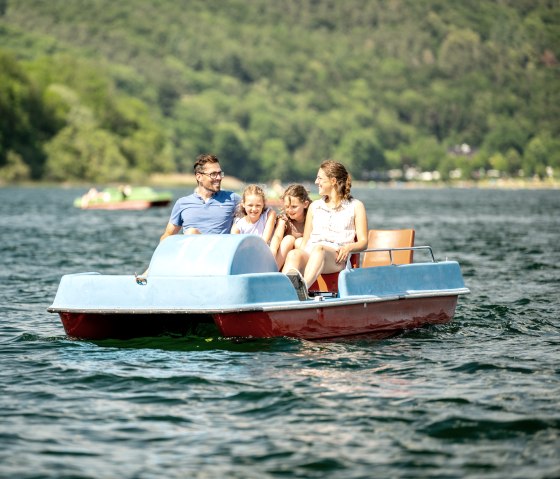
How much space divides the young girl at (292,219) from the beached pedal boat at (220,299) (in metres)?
0.75

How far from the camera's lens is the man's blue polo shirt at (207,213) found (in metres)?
13.2

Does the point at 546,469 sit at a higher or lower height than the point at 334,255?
lower

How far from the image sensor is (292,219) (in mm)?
13531

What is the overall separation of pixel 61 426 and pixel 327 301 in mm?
3867

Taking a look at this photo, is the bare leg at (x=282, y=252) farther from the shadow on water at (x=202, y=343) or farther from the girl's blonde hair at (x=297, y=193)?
the shadow on water at (x=202, y=343)

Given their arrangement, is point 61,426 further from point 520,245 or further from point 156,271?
point 520,245

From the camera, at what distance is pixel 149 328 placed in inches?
501

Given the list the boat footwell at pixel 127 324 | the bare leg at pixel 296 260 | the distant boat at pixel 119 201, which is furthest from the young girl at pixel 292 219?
the distant boat at pixel 119 201

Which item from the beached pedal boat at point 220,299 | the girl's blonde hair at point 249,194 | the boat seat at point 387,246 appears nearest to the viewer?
the beached pedal boat at point 220,299

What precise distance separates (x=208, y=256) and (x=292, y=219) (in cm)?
203

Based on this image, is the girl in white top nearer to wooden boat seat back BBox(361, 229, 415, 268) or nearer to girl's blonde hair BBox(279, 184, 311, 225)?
girl's blonde hair BBox(279, 184, 311, 225)

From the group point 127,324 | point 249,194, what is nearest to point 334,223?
point 249,194

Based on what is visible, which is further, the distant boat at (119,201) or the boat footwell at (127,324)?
the distant boat at (119,201)

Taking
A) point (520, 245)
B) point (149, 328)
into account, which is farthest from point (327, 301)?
point (520, 245)
